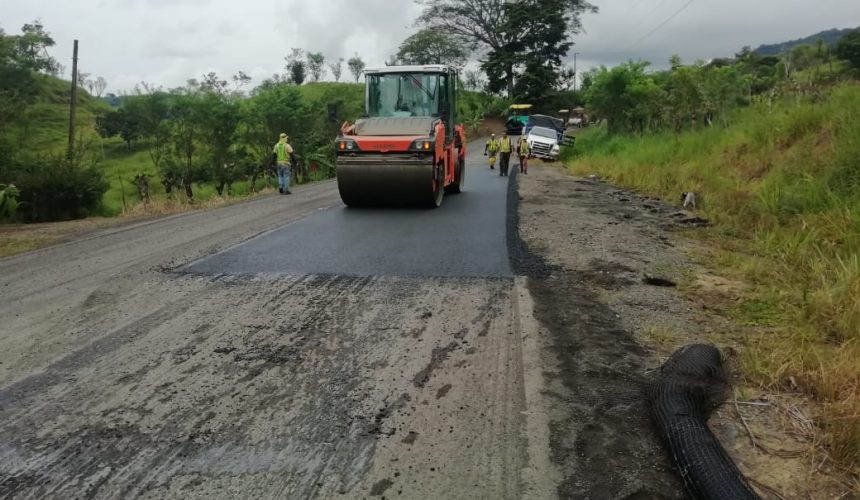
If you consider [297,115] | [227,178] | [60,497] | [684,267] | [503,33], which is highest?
[503,33]

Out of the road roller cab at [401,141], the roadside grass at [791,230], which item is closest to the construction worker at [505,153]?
the roadside grass at [791,230]

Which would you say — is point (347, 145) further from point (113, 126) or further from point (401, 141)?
point (113, 126)

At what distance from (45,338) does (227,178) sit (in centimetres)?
2141

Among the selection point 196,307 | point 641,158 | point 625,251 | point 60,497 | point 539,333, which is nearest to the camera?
point 60,497

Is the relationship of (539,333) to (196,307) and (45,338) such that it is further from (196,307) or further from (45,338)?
(45,338)

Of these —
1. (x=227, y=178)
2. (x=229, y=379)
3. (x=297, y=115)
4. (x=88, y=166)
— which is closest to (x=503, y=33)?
(x=297, y=115)

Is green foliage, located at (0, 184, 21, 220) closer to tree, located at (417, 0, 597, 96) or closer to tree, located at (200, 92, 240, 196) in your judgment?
tree, located at (200, 92, 240, 196)

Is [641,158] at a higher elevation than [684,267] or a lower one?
higher

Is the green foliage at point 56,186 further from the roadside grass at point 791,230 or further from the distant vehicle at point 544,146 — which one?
the distant vehicle at point 544,146

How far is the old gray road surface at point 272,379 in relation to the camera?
2.92 metres

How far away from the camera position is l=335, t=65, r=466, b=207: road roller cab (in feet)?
36.3

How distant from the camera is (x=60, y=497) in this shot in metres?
2.75

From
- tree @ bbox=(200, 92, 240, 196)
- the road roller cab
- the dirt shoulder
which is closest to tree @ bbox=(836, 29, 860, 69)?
the road roller cab

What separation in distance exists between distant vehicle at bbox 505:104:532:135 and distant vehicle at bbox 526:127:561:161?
57.3 ft
